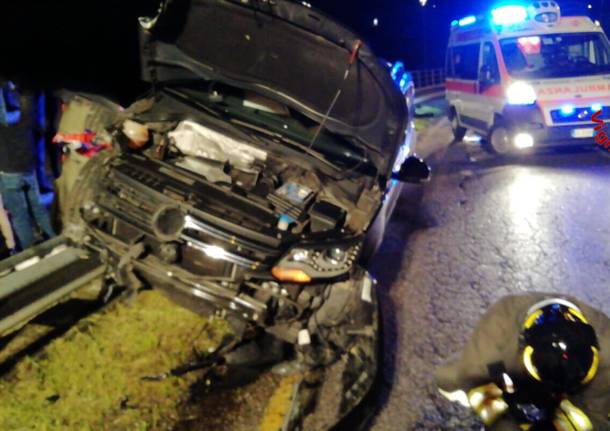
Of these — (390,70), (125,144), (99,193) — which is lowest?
(99,193)

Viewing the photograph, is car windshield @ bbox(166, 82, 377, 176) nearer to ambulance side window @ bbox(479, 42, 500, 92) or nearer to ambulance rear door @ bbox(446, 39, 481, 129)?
ambulance side window @ bbox(479, 42, 500, 92)

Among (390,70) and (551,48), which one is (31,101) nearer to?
(390,70)

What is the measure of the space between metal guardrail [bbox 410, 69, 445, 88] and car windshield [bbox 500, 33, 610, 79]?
40.1 ft

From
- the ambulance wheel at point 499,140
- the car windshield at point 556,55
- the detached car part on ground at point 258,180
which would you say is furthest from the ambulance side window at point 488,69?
the detached car part on ground at point 258,180

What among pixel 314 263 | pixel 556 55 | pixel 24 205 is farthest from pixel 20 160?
pixel 556 55

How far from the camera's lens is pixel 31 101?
4.14 metres

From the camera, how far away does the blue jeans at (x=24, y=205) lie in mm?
4152

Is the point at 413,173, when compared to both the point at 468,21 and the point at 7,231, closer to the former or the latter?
the point at 7,231

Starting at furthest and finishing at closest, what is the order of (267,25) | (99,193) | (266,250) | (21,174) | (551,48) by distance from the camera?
(551,48), (21,174), (267,25), (99,193), (266,250)

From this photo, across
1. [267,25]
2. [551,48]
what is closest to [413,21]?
[551,48]

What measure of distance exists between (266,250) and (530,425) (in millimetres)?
1625

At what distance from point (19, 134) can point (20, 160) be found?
22cm

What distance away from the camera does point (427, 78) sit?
21.8 metres

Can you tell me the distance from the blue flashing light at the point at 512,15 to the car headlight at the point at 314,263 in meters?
7.79
